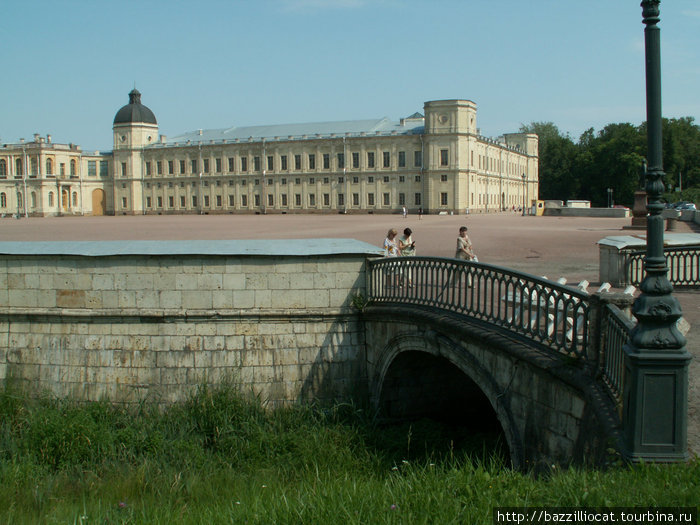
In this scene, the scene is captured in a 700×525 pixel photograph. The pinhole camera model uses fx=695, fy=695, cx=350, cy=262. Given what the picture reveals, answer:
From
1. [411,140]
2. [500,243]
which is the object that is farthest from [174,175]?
[500,243]

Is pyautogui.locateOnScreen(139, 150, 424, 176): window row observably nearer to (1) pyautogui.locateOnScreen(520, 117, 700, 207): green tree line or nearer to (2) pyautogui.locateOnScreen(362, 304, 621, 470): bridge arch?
(1) pyautogui.locateOnScreen(520, 117, 700, 207): green tree line

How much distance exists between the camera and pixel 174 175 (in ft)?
322

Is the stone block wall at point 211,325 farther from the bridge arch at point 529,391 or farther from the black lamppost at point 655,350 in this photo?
the black lamppost at point 655,350

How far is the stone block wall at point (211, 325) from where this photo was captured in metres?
12.4

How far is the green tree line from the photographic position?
78.1 metres

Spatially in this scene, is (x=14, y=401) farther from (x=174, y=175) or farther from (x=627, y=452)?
(x=174, y=175)

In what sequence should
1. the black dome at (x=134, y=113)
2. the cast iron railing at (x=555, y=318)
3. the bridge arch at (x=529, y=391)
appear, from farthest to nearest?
the black dome at (x=134, y=113) < the bridge arch at (x=529, y=391) < the cast iron railing at (x=555, y=318)

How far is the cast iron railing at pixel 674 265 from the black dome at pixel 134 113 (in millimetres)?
97149

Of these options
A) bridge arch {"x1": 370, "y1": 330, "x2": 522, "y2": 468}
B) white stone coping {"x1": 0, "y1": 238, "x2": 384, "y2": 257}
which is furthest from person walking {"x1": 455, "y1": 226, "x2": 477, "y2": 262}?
bridge arch {"x1": 370, "y1": 330, "x2": 522, "y2": 468}

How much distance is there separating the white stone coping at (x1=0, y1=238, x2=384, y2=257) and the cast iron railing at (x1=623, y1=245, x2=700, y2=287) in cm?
494

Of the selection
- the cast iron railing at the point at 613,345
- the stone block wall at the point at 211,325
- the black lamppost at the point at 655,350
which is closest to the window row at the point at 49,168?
the stone block wall at the point at 211,325

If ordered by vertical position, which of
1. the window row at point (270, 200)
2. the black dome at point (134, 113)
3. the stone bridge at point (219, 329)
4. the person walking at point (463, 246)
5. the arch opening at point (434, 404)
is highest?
the black dome at point (134, 113)

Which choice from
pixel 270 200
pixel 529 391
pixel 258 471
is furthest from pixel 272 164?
pixel 529 391

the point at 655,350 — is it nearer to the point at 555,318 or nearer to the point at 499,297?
the point at 555,318
